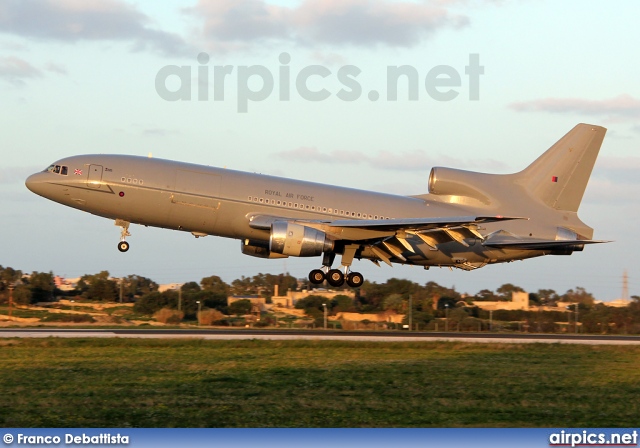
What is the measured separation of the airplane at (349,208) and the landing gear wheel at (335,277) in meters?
0.05

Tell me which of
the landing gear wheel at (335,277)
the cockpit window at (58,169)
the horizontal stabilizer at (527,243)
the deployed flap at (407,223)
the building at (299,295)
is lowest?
the building at (299,295)

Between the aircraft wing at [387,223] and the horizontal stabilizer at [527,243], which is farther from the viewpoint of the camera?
the horizontal stabilizer at [527,243]

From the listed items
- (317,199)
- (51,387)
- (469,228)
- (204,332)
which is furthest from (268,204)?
(51,387)

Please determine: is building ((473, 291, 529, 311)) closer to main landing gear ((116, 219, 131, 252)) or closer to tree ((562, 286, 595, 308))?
tree ((562, 286, 595, 308))

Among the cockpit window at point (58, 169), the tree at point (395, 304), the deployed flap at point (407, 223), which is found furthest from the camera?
the tree at point (395, 304)

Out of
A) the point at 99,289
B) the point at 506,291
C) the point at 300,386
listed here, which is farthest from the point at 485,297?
the point at 300,386

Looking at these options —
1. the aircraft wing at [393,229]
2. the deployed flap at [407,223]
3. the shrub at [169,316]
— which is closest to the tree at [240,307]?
the shrub at [169,316]

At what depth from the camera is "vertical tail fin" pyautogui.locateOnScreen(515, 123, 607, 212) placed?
4362 cm

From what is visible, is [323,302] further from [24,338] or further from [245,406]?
[245,406]

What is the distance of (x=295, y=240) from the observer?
3775cm

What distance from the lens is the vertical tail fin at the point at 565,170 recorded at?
4362cm

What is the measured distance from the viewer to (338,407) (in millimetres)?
18719

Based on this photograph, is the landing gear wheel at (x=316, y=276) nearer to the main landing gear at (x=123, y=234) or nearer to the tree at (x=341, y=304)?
the main landing gear at (x=123, y=234)

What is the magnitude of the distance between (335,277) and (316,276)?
3.02 feet
